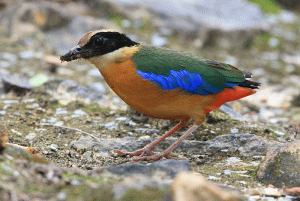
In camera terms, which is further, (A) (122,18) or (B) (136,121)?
(A) (122,18)

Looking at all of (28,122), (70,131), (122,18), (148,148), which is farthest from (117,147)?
(122,18)

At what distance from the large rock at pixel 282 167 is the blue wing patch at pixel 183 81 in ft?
3.31

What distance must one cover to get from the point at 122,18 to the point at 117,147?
5.31 metres

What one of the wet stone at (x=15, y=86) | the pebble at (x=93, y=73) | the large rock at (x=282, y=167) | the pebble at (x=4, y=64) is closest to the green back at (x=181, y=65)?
the large rock at (x=282, y=167)

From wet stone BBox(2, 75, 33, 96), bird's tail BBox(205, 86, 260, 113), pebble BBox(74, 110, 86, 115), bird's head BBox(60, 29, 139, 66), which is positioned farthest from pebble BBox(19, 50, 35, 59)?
bird's tail BBox(205, 86, 260, 113)

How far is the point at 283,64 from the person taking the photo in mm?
8578

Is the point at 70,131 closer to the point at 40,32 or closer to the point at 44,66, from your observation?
the point at 44,66

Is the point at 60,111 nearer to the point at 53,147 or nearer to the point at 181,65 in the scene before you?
the point at 53,147

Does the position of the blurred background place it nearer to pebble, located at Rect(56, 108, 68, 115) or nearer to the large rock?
pebble, located at Rect(56, 108, 68, 115)

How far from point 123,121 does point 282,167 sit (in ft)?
7.97

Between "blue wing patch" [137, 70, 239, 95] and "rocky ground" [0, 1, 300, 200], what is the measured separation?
753mm

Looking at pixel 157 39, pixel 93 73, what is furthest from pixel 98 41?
pixel 157 39

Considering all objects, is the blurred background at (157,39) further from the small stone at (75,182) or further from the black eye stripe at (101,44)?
the small stone at (75,182)

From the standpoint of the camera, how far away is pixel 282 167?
351cm
